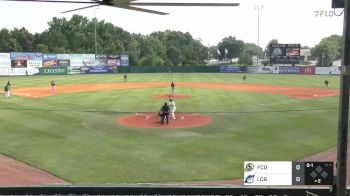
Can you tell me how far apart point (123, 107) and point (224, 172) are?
1896 centimetres

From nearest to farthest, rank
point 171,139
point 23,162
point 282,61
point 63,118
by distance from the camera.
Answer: point 23,162 < point 171,139 < point 63,118 < point 282,61

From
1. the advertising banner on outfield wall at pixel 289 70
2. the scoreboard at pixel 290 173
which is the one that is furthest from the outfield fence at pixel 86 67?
the scoreboard at pixel 290 173

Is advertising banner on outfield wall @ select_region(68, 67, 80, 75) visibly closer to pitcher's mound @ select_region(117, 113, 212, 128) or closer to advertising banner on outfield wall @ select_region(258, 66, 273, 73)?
advertising banner on outfield wall @ select_region(258, 66, 273, 73)

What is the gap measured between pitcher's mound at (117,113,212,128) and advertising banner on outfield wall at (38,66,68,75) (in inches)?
2271

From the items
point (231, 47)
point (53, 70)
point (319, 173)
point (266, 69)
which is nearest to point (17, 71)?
point (53, 70)

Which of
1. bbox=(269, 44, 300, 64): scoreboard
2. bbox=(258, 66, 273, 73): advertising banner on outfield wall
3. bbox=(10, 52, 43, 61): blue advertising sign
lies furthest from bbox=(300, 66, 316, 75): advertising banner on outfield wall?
bbox=(10, 52, 43, 61): blue advertising sign

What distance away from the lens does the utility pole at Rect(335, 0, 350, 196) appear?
18.1ft

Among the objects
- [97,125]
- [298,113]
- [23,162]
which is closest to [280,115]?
[298,113]

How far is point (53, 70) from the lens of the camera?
8412 cm

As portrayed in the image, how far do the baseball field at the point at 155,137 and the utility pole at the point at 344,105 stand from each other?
9.92 meters

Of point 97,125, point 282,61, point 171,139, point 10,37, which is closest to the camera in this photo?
point 171,139

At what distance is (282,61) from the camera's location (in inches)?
3403

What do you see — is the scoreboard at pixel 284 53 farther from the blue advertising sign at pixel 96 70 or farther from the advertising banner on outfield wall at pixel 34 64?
the advertising banner on outfield wall at pixel 34 64

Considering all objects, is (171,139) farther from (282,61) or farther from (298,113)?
(282,61)
